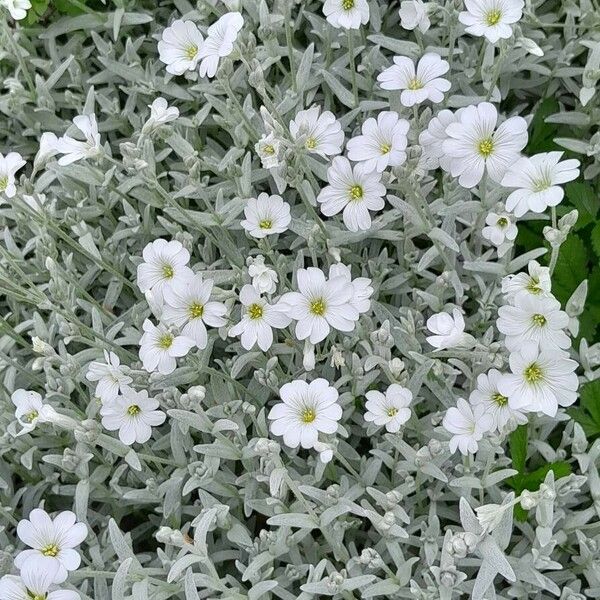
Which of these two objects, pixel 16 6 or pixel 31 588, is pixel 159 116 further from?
pixel 31 588

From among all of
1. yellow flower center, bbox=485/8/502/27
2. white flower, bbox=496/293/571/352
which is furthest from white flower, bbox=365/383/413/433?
yellow flower center, bbox=485/8/502/27

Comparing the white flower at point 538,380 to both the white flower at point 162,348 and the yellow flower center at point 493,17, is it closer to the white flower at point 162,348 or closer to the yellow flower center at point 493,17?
the white flower at point 162,348

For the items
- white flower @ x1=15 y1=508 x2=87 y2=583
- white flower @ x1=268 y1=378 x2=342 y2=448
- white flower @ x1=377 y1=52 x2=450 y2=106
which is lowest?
white flower @ x1=15 y1=508 x2=87 y2=583

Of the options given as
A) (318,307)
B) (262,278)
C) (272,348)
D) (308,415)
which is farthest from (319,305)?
(272,348)

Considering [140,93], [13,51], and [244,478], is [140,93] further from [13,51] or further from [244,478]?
[244,478]

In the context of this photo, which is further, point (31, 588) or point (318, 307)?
point (318, 307)

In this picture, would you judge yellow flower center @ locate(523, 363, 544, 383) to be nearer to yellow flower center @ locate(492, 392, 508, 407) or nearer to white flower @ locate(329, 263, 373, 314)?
yellow flower center @ locate(492, 392, 508, 407)
